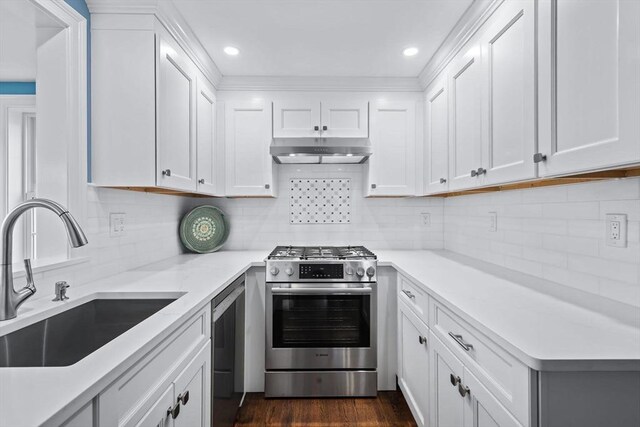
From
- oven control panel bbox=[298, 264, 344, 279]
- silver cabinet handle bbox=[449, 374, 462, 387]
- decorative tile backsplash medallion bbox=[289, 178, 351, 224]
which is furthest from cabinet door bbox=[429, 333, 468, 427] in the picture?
decorative tile backsplash medallion bbox=[289, 178, 351, 224]

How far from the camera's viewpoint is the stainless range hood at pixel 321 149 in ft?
8.13

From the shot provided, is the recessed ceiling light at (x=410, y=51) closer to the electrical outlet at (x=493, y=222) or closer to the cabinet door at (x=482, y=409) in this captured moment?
the electrical outlet at (x=493, y=222)

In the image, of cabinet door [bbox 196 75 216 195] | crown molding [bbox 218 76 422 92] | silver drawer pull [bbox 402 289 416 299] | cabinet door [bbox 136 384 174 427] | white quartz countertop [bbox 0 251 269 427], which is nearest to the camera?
white quartz countertop [bbox 0 251 269 427]

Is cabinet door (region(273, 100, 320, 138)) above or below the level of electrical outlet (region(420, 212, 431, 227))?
above

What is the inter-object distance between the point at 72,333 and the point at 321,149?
5.92ft

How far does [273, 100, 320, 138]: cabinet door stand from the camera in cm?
262

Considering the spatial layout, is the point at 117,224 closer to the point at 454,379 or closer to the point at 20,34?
the point at 20,34

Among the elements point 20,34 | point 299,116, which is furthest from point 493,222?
point 20,34

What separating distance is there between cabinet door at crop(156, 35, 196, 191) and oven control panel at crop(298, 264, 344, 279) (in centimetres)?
91

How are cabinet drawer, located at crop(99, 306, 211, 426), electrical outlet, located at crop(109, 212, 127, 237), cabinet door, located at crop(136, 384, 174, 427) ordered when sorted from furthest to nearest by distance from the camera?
electrical outlet, located at crop(109, 212, 127, 237) → cabinet door, located at crop(136, 384, 174, 427) → cabinet drawer, located at crop(99, 306, 211, 426)

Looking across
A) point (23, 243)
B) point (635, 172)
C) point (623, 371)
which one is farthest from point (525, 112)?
Result: point (23, 243)

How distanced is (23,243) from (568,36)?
133 inches

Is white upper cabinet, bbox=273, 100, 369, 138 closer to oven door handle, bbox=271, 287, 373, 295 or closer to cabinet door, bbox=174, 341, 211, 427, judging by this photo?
oven door handle, bbox=271, 287, 373, 295

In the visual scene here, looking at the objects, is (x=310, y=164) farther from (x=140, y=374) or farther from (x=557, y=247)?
(x=140, y=374)
